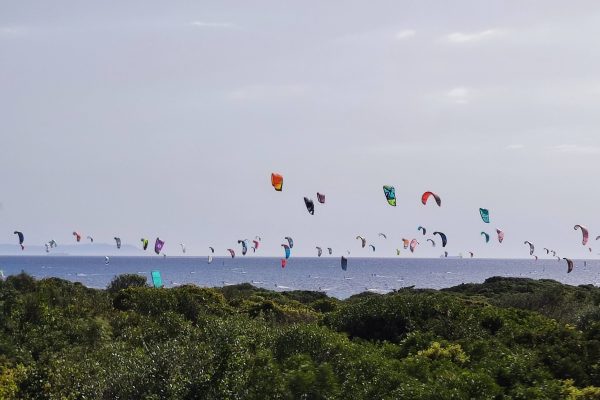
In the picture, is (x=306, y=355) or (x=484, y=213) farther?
(x=484, y=213)

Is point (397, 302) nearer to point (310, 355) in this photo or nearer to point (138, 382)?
point (310, 355)

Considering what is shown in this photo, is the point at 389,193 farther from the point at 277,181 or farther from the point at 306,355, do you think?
the point at 306,355

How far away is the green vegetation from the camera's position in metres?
15.3

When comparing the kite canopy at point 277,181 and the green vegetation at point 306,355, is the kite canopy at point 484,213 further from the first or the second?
the green vegetation at point 306,355

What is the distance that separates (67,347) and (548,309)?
25.9 meters

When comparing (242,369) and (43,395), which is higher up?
(242,369)

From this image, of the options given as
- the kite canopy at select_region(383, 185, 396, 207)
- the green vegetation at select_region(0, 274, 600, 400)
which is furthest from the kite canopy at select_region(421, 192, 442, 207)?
the green vegetation at select_region(0, 274, 600, 400)

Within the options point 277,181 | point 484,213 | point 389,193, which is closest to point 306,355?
point 277,181

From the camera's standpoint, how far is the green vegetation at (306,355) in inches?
602

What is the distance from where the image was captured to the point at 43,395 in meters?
19.4

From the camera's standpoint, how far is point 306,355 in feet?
56.7

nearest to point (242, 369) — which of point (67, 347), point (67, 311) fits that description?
point (67, 347)

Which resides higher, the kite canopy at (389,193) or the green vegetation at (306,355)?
the kite canopy at (389,193)

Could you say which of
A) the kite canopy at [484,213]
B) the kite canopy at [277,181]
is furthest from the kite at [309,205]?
the kite canopy at [484,213]
